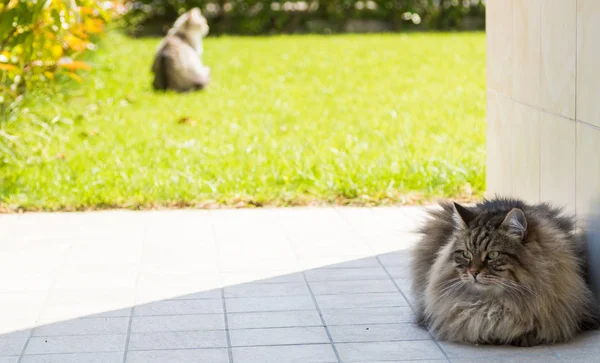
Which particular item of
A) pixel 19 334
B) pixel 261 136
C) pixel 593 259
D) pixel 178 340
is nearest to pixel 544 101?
pixel 593 259

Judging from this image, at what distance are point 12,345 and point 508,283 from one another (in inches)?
87.6

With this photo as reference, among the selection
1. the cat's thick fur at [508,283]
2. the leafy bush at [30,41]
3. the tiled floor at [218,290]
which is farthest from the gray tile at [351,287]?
the leafy bush at [30,41]

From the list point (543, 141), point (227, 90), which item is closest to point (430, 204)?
point (543, 141)

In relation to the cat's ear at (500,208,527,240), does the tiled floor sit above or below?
below

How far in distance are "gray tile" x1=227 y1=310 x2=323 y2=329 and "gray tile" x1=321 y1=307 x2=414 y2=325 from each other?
7 cm

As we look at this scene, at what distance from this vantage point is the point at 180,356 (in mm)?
4043

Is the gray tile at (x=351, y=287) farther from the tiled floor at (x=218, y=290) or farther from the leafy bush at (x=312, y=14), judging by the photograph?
the leafy bush at (x=312, y=14)

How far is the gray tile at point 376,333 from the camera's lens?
422 centimetres

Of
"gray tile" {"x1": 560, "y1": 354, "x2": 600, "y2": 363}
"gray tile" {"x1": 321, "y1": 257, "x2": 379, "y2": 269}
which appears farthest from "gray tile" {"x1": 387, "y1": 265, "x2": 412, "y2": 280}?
"gray tile" {"x1": 560, "y1": 354, "x2": 600, "y2": 363}

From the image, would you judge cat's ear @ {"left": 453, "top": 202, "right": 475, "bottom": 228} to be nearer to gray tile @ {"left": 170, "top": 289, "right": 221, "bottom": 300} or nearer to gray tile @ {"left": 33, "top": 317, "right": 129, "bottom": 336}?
gray tile @ {"left": 170, "top": 289, "right": 221, "bottom": 300}

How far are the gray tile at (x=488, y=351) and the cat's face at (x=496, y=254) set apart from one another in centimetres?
27

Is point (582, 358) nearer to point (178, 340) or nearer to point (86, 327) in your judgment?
point (178, 340)

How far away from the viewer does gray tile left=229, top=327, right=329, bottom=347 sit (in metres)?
4.20

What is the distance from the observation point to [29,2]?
22.8 ft
